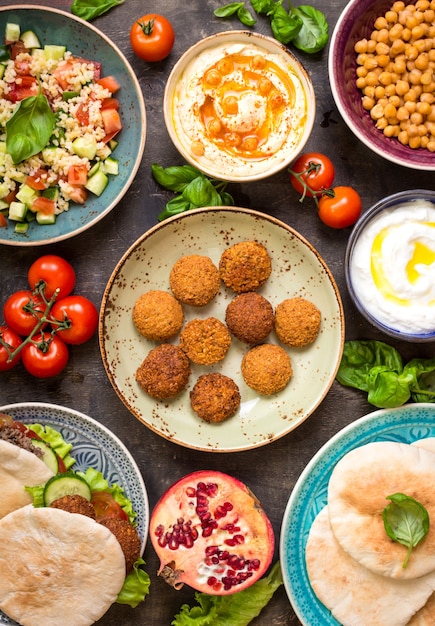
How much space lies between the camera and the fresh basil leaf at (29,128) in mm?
4008

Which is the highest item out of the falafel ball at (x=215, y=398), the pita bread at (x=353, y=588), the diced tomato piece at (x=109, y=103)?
the diced tomato piece at (x=109, y=103)

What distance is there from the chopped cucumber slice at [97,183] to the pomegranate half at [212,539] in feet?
6.41

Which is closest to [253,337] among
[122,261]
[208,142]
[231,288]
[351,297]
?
[231,288]

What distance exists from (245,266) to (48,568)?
213 cm

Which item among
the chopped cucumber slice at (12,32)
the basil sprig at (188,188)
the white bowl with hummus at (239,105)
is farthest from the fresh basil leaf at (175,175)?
the chopped cucumber slice at (12,32)

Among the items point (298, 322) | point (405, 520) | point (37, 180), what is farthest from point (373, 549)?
point (37, 180)

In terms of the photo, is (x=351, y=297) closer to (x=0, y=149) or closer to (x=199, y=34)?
(x=199, y=34)

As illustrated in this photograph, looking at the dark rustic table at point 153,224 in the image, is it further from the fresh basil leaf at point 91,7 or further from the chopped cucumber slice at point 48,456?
the chopped cucumber slice at point 48,456

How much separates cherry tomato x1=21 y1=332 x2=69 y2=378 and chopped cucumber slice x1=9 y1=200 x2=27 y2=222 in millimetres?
752

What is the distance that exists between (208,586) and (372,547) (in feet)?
3.27

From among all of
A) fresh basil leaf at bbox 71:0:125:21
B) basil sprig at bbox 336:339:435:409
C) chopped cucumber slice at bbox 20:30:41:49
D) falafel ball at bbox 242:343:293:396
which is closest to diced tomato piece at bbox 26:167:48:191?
chopped cucumber slice at bbox 20:30:41:49

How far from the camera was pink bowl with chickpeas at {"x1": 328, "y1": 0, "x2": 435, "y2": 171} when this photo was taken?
4.06 m

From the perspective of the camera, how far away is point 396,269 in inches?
161

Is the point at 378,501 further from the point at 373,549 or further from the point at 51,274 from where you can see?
the point at 51,274
